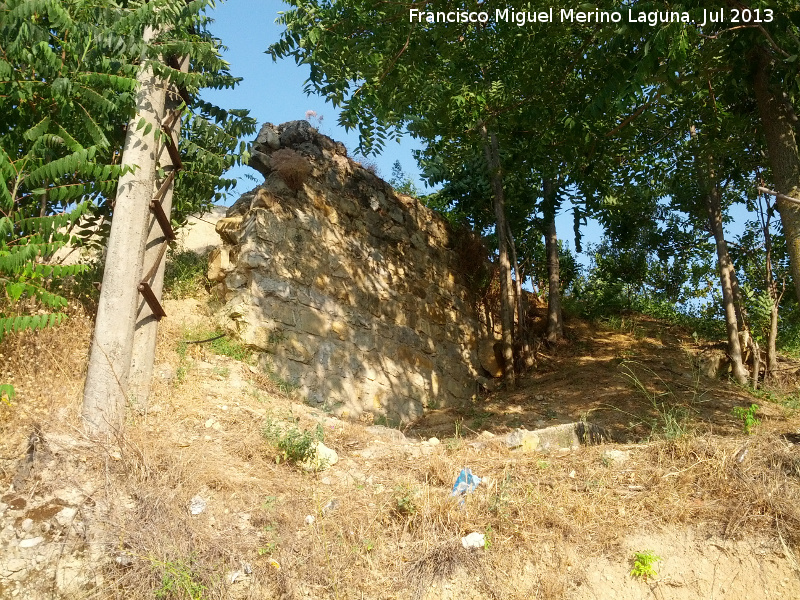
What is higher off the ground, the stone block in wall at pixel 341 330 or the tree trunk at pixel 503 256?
the tree trunk at pixel 503 256

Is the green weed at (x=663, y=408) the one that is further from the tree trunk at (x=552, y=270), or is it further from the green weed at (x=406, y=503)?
the green weed at (x=406, y=503)

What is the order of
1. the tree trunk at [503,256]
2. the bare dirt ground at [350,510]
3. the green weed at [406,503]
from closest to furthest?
the bare dirt ground at [350,510] → the green weed at [406,503] → the tree trunk at [503,256]

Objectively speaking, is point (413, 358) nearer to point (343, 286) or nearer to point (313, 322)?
point (343, 286)

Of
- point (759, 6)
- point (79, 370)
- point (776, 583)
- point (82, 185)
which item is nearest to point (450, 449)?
point (776, 583)

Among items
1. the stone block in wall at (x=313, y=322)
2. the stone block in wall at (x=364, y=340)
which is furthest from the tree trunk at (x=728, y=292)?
the stone block in wall at (x=313, y=322)

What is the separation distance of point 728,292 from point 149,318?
7216 mm

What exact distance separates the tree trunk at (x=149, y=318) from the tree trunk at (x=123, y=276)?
23 centimetres

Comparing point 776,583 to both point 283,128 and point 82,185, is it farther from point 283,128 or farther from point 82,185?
point 283,128

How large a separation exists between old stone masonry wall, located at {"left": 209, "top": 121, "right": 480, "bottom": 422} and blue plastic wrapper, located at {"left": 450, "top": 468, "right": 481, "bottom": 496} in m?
2.81

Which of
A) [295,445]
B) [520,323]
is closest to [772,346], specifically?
[520,323]

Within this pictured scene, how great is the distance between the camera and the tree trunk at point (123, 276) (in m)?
4.74

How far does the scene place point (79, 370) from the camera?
5.18 m

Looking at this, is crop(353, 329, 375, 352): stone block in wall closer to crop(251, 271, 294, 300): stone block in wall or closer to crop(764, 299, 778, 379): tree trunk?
crop(251, 271, 294, 300): stone block in wall

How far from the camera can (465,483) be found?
4516 mm
